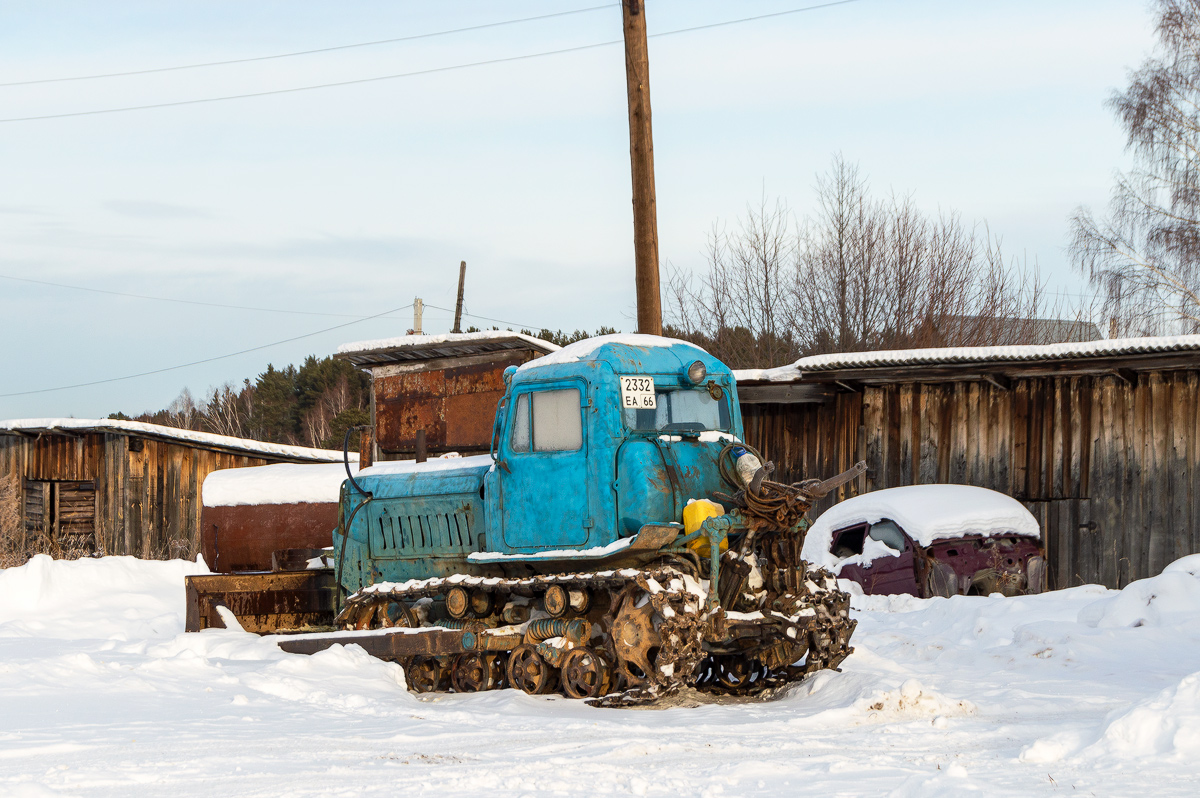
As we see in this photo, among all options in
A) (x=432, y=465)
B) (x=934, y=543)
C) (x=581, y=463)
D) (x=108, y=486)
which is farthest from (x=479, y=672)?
(x=108, y=486)

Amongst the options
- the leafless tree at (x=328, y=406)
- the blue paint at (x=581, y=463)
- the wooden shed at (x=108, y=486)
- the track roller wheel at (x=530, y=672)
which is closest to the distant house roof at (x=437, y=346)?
the wooden shed at (x=108, y=486)

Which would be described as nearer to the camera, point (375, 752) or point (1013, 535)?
point (375, 752)

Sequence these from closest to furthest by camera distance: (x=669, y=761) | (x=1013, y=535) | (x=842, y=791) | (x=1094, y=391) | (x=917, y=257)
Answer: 1. (x=842, y=791)
2. (x=669, y=761)
3. (x=1013, y=535)
4. (x=1094, y=391)
5. (x=917, y=257)

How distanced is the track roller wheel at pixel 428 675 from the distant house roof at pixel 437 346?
7251mm

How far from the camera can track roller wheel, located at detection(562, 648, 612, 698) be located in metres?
7.61

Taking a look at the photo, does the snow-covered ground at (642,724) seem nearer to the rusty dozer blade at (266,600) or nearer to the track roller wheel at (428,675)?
the track roller wheel at (428,675)

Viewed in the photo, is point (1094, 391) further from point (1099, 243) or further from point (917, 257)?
point (1099, 243)

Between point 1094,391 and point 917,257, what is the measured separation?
39.2 ft

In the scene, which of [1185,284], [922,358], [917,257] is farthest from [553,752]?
[1185,284]

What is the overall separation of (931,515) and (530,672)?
6.16 meters

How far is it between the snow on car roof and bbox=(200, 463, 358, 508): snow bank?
5.69 meters

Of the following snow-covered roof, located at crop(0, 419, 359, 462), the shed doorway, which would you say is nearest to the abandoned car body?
snow-covered roof, located at crop(0, 419, 359, 462)

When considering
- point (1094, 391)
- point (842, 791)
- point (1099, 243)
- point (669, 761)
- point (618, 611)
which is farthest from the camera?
point (1099, 243)

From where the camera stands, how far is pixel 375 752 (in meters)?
5.81
